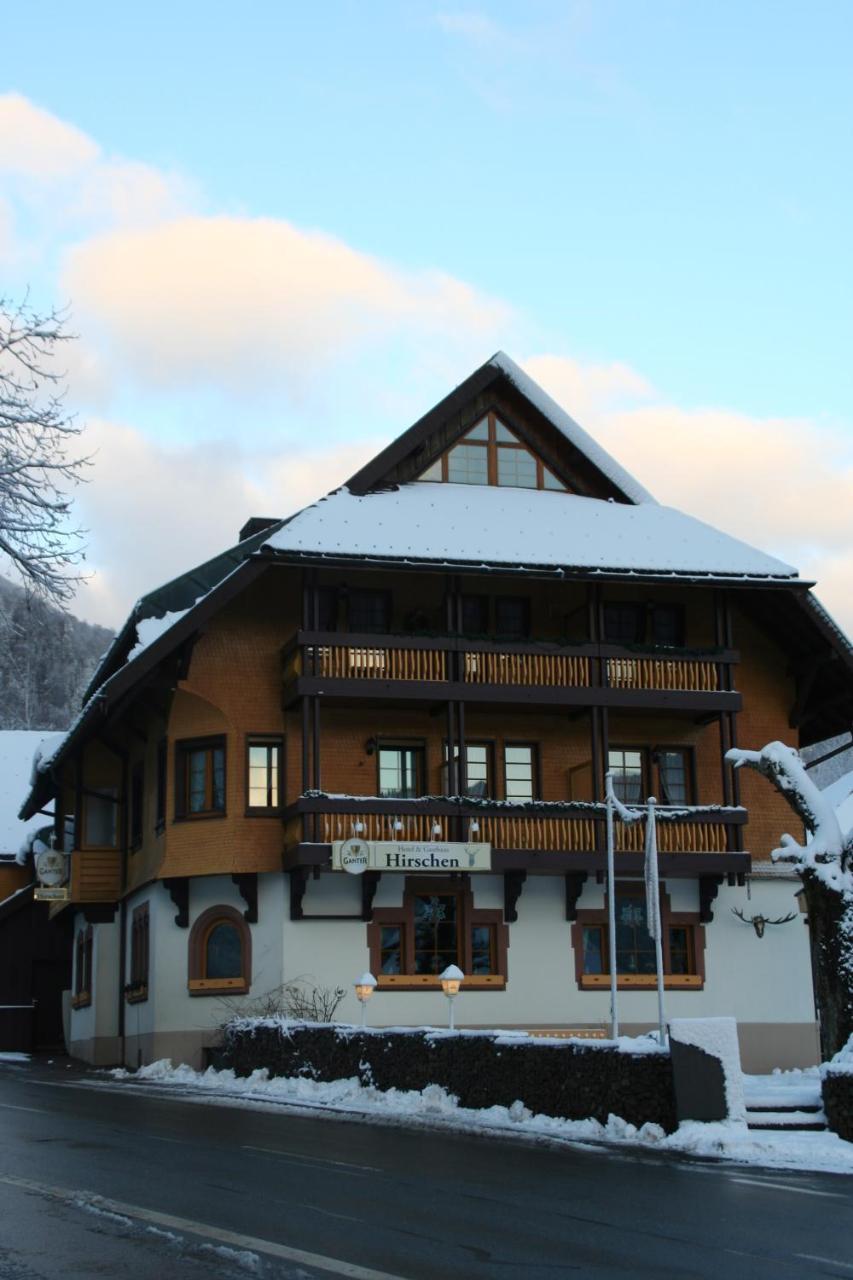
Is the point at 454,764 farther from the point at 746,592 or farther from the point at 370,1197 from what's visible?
the point at 370,1197

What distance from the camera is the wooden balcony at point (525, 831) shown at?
97.5 ft

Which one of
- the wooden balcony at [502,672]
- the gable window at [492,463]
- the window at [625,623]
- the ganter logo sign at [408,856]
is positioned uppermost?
the gable window at [492,463]

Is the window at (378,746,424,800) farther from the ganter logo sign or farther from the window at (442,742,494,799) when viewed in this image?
the ganter logo sign

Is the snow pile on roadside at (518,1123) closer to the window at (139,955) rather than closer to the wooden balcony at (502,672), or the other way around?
the window at (139,955)

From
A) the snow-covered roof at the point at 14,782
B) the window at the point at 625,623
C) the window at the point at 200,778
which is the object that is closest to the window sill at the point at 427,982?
the window at the point at 200,778

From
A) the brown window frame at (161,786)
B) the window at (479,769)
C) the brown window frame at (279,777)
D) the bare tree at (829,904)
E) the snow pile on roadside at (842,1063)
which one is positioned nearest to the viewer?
the snow pile on roadside at (842,1063)

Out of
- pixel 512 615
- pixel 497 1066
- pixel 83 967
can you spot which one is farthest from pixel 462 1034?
pixel 83 967

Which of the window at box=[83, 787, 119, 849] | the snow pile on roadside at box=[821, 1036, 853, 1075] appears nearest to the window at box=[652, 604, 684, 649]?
the window at box=[83, 787, 119, 849]

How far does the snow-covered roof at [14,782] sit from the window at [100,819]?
10849 mm

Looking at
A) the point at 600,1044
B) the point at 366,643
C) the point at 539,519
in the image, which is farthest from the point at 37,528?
the point at 539,519

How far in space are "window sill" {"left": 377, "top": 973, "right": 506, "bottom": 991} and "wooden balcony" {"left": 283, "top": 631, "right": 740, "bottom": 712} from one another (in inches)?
202

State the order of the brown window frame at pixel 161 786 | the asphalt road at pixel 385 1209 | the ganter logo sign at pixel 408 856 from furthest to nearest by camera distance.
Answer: the brown window frame at pixel 161 786 < the ganter logo sign at pixel 408 856 < the asphalt road at pixel 385 1209

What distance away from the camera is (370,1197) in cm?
1260

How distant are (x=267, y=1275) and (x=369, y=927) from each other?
21.6 meters
